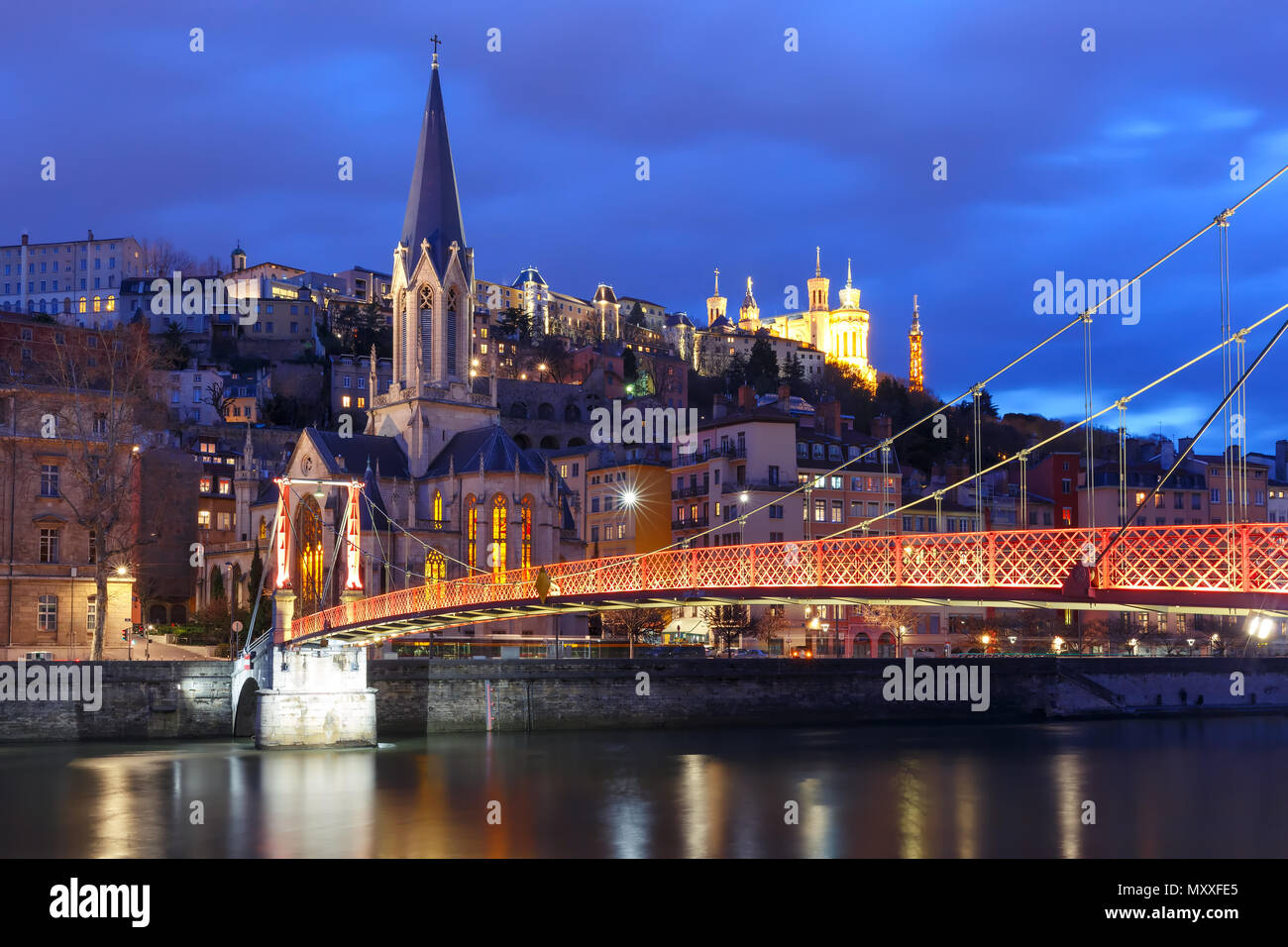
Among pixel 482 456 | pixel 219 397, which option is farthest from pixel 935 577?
pixel 219 397

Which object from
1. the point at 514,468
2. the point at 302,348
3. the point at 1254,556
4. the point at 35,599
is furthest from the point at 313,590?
the point at 302,348

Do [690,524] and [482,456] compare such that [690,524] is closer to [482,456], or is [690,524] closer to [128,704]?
[482,456]

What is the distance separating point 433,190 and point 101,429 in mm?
26706

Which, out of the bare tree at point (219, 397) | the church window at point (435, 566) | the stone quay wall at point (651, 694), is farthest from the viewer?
the bare tree at point (219, 397)

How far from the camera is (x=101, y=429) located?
55844 millimetres

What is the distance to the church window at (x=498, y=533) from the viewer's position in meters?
68.7

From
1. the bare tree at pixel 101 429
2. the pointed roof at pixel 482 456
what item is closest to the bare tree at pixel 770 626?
the pointed roof at pixel 482 456

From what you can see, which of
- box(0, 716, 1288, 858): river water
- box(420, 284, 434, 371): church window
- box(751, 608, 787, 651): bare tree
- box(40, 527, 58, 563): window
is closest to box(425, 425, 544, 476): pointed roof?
box(420, 284, 434, 371): church window

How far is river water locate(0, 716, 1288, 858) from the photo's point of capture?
30.8 metres

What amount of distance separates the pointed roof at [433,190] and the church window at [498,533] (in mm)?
A: 14787

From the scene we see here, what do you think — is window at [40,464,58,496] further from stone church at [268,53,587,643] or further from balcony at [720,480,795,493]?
balcony at [720,480,795,493]

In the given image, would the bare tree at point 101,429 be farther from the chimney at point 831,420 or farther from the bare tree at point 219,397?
the bare tree at point 219,397

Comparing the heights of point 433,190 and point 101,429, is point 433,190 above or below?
above

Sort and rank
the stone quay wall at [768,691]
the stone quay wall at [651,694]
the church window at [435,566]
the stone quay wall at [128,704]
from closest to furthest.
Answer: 1. the stone quay wall at [128,704]
2. the stone quay wall at [651,694]
3. the stone quay wall at [768,691]
4. the church window at [435,566]
